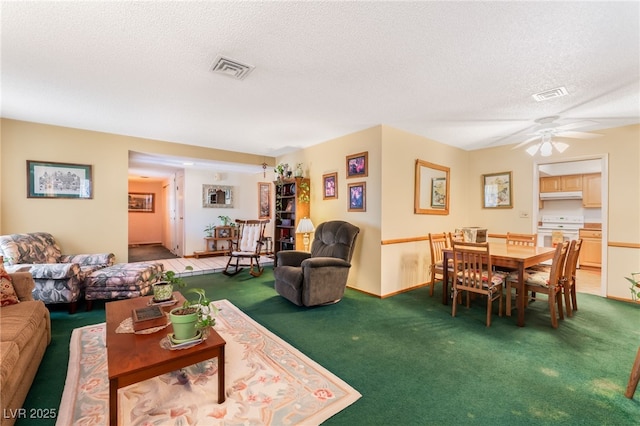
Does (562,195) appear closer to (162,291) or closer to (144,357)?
(162,291)

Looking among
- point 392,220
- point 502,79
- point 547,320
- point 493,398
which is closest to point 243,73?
point 502,79

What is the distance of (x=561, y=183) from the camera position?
6.16 metres

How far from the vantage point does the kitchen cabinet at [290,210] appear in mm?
5000

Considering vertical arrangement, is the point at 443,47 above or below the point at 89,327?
above

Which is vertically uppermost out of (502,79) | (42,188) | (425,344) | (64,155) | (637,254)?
(502,79)

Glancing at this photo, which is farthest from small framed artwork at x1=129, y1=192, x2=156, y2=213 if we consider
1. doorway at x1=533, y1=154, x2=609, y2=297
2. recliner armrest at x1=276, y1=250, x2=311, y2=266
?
doorway at x1=533, y1=154, x2=609, y2=297

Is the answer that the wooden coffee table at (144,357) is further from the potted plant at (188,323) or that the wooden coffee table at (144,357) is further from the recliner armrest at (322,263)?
the recliner armrest at (322,263)

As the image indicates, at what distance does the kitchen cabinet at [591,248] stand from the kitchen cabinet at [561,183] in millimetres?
966

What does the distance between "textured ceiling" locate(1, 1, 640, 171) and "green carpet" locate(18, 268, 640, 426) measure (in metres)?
2.40

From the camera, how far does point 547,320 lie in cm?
307

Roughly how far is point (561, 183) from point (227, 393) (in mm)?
7637

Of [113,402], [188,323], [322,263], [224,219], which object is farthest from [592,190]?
[224,219]

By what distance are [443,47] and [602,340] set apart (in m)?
3.04

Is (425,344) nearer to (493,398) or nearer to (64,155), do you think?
(493,398)
